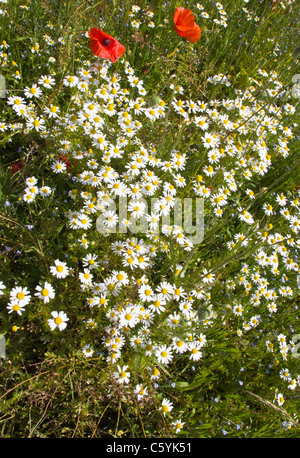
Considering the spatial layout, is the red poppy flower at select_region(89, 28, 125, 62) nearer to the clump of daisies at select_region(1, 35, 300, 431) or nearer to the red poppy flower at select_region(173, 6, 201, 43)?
the clump of daisies at select_region(1, 35, 300, 431)

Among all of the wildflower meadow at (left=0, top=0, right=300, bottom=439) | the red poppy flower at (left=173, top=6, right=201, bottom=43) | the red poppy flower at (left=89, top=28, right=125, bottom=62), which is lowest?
the wildflower meadow at (left=0, top=0, right=300, bottom=439)

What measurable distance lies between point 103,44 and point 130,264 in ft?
5.56

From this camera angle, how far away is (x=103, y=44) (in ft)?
7.93

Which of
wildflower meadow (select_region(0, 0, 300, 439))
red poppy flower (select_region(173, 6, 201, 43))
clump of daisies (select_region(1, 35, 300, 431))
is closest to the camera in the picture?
wildflower meadow (select_region(0, 0, 300, 439))

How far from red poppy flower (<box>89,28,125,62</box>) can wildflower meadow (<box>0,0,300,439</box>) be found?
1cm

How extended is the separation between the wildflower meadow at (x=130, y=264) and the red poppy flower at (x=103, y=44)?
0.01m

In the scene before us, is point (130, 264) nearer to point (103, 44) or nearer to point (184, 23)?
point (103, 44)

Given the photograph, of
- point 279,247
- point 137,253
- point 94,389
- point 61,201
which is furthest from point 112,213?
point 279,247

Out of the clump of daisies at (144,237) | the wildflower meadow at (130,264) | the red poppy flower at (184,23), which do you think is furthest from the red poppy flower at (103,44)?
the red poppy flower at (184,23)

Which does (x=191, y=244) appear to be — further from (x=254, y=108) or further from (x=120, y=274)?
(x=254, y=108)

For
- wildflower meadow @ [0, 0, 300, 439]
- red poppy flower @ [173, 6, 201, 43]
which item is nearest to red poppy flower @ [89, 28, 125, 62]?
wildflower meadow @ [0, 0, 300, 439]

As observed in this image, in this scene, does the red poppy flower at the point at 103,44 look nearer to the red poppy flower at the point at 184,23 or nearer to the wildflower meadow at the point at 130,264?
the wildflower meadow at the point at 130,264

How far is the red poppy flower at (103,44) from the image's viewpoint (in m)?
2.38

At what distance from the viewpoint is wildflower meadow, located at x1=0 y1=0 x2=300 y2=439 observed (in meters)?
1.94
